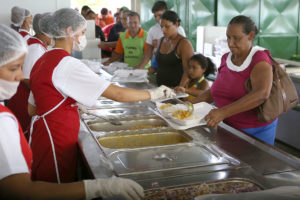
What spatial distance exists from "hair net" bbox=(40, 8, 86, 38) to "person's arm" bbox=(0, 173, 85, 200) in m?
0.96

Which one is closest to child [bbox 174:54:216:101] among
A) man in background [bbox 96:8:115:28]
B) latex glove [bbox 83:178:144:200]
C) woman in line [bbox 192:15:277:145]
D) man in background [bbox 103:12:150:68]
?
woman in line [bbox 192:15:277:145]

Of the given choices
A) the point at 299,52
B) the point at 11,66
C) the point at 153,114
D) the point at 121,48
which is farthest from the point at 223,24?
the point at 11,66

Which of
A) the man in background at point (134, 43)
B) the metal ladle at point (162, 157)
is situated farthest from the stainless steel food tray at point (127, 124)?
the man in background at point (134, 43)

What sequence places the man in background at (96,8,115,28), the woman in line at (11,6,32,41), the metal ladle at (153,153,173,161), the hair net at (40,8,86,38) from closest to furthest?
1. the metal ladle at (153,153,173,161)
2. the hair net at (40,8,86,38)
3. the woman in line at (11,6,32,41)
4. the man in background at (96,8,115,28)

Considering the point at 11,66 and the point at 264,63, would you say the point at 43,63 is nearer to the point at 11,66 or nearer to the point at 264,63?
the point at 11,66

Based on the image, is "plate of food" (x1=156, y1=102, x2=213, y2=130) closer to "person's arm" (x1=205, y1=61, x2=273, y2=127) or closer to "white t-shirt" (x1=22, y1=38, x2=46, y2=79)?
"person's arm" (x1=205, y1=61, x2=273, y2=127)

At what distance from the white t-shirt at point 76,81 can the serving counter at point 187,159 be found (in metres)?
0.26

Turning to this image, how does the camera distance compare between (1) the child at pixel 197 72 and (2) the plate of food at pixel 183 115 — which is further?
(1) the child at pixel 197 72

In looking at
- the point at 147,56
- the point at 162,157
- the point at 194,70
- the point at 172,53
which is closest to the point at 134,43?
the point at 147,56

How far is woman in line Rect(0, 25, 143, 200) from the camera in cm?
103

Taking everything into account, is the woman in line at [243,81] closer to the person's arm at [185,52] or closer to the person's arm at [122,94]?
the person's arm at [122,94]

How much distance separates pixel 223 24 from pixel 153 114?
4325 millimetres

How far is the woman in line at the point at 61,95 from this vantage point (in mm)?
1654

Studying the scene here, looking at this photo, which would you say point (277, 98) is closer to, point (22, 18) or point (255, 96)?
point (255, 96)
